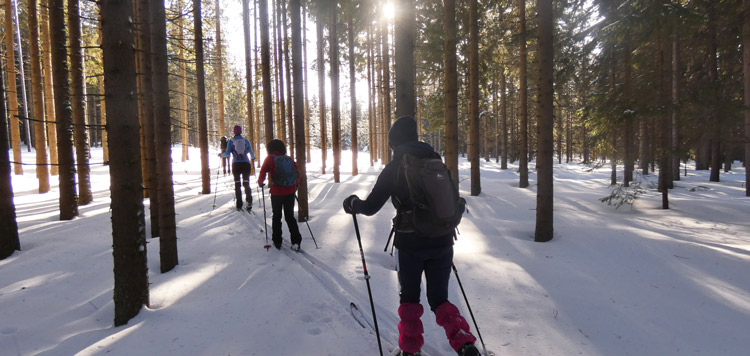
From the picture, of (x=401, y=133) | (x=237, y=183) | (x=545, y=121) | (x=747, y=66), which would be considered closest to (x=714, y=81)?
(x=747, y=66)

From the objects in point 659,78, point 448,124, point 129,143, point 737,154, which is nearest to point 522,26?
point 659,78

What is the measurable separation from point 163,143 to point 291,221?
2.70 metres

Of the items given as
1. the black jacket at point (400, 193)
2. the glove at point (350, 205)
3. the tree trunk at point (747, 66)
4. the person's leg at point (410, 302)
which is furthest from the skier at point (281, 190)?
the tree trunk at point (747, 66)

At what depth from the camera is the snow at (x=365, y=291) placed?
11.9 feet

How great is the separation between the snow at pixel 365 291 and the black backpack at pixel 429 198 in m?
1.46

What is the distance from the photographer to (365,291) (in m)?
4.79

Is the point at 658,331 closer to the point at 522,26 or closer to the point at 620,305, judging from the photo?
the point at 620,305

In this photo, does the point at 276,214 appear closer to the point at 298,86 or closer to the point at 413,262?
the point at 298,86

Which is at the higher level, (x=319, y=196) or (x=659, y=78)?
(x=659, y=78)

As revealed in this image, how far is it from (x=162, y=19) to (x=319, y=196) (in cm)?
870

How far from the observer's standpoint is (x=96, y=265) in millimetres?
6199

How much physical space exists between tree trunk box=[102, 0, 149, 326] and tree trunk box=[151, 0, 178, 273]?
166 cm

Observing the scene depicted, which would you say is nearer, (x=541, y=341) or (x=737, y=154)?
(x=541, y=341)

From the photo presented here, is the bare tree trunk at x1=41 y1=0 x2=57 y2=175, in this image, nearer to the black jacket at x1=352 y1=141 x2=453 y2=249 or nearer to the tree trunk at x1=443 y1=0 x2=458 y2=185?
the tree trunk at x1=443 y1=0 x2=458 y2=185
